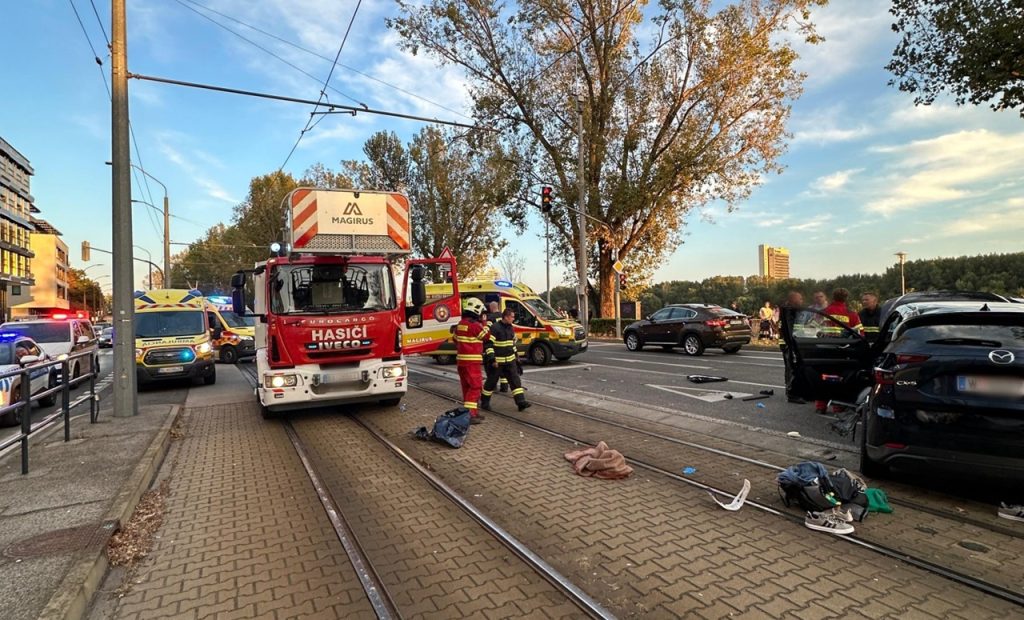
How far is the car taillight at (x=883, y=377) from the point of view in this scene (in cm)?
459

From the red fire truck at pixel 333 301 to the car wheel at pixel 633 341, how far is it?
12.3 metres

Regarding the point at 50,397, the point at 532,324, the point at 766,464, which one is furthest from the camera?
the point at 532,324

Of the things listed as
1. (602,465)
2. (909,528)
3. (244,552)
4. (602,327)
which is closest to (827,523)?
(909,528)

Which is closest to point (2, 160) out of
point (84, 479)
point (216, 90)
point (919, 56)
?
point (216, 90)

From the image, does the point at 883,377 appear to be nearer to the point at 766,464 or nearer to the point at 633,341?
the point at 766,464

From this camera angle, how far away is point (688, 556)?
3717mm

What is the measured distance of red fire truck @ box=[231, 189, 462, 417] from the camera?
7957mm

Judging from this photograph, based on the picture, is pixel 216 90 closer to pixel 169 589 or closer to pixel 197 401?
pixel 197 401

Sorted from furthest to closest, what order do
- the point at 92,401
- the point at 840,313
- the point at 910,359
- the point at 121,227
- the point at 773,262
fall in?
the point at 773,262 < the point at 121,227 < the point at 840,313 < the point at 92,401 < the point at 910,359

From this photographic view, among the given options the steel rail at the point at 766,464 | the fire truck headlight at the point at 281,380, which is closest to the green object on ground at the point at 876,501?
the steel rail at the point at 766,464

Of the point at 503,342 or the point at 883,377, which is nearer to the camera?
the point at 883,377

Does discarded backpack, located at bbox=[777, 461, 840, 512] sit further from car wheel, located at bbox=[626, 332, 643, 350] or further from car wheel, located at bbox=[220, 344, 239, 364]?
car wheel, located at bbox=[220, 344, 239, 364]

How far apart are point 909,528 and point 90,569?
5.69 meters

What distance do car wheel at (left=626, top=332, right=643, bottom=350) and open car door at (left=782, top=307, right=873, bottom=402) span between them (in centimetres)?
1216
